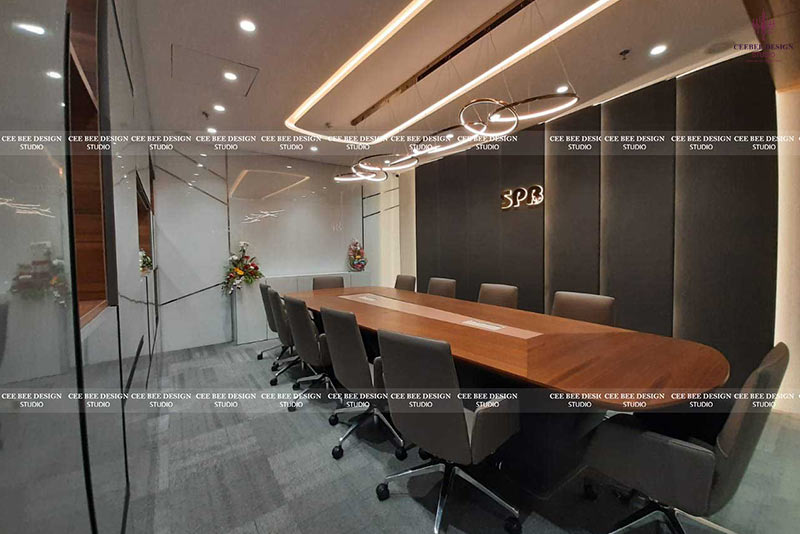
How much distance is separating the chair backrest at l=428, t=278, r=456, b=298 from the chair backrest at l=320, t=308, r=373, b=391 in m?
2.22

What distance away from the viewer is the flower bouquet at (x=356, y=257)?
21.1 feet

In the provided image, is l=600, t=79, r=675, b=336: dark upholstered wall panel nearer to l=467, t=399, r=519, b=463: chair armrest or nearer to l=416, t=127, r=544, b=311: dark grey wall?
l=416, t=127, r=544, b=311: dark grey wall

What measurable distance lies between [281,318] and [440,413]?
233 cm

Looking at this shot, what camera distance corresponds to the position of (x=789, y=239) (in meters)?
2.56

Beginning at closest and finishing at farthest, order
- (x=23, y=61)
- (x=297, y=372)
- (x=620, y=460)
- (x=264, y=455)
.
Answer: (x=23, y=61) → (x=620, y=460) → (x=264, y=455) → (x=297, y=372)

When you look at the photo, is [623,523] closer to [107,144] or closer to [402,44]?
[107,144]

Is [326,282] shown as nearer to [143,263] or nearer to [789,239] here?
[143,263]

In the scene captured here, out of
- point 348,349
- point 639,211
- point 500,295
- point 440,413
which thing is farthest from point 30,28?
point 639,211

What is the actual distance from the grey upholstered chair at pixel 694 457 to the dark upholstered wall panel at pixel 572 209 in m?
2.42

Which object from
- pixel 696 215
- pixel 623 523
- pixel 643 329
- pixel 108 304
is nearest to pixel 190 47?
pixel 108 304

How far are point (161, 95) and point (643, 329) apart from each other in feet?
18.6

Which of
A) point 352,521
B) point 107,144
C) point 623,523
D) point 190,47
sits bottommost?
point 352,521

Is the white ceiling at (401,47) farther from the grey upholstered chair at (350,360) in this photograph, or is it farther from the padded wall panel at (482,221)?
the grey upholstered chair at (350,360)

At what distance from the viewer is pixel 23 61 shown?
54 centimetres
